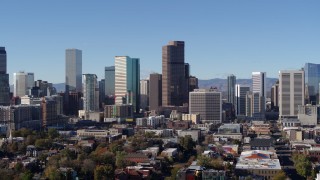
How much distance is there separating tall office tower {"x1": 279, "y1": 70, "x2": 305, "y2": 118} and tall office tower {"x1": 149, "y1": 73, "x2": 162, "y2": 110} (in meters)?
14.7

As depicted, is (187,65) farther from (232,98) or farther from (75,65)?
(75,65)

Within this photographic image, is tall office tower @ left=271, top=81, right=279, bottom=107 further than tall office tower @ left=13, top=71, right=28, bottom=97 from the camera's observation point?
No

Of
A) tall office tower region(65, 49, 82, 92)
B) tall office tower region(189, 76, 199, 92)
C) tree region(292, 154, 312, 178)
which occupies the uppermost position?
tall office tower region(65, 49, 82, 92)

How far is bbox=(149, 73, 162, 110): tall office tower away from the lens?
220 ft

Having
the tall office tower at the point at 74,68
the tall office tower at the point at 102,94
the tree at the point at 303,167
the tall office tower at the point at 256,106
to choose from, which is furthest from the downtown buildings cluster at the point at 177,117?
the tall office tower at the point at 74,68

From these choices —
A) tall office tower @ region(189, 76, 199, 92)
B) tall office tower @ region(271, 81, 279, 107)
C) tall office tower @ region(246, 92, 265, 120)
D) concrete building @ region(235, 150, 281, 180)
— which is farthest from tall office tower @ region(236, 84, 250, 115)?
concrete building @ region(235, 150, 281, 180)

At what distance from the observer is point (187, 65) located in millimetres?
69875

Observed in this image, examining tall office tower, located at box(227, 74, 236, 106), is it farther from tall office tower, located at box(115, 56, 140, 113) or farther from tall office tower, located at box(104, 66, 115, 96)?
tall office tower, located at box(104, 66, 115, 96)

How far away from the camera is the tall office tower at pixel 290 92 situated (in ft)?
189

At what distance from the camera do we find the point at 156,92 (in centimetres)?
6725

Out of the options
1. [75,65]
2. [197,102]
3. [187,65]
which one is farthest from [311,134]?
[75,65]

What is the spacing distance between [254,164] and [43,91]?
48.0m

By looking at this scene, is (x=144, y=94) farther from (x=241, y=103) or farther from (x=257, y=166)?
(x=257, y=166)

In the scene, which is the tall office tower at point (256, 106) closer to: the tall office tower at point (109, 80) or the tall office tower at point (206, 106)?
the tall office tower at point (206, 106)
